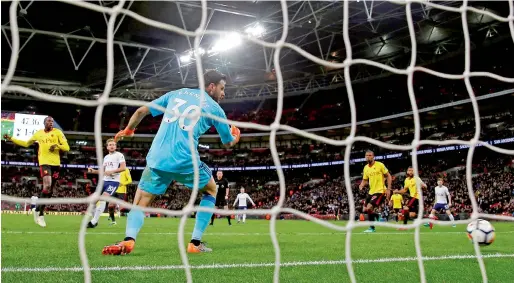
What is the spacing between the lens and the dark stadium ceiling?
740 inches

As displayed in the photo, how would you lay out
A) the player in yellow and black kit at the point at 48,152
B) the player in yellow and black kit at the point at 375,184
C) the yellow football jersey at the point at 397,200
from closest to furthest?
the player in yellow and black kit at the point at 48,152 < the player in yellow and black kit at the point at 375,184 < the yellow football jersey at the point at 397,200

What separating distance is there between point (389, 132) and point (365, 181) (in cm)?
2947

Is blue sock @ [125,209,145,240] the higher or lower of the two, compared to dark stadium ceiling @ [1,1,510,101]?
lower

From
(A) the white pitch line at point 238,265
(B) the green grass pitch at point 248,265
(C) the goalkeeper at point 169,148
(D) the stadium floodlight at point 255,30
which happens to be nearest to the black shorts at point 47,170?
(B) the green grass pitch at point 248,265

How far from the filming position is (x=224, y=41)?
2361cm

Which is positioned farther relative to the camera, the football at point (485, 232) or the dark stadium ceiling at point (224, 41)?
the dark stadium ceiling at point (224, 41)

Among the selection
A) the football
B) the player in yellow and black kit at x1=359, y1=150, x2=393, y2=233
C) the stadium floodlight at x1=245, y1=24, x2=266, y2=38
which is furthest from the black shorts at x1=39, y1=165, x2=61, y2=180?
the stadium floodlight at x1=245, y1=24, x2=266, y2=38

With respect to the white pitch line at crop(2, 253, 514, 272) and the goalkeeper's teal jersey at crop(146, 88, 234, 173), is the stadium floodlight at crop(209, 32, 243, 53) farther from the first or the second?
the white pitch line at crop(2, 253, 514, 272)

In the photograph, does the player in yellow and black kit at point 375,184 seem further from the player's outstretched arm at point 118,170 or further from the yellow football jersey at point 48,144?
the yellow football jersey at point 48,144

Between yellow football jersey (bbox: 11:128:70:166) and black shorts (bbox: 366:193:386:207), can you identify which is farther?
black shorts (bbox: 366:193:386:207)

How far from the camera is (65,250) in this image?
5070mm

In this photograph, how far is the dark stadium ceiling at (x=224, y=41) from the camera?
18.8 meters

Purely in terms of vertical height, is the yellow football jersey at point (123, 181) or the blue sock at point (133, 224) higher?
the yellow football jersey at point (123, 181)

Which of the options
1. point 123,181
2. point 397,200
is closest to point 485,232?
point 123,181
